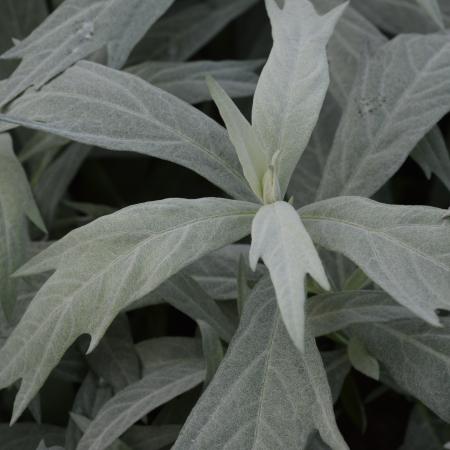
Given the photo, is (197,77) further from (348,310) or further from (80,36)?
(348,310)

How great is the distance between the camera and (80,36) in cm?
77

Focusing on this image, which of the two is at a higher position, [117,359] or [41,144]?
Result: [41,144]

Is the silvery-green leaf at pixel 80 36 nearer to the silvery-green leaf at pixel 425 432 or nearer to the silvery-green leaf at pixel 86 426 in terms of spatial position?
the silvery-green leaf at pixel 86 426

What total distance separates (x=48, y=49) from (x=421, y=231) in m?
0.43

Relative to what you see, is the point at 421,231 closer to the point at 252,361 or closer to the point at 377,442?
the point at 252,361

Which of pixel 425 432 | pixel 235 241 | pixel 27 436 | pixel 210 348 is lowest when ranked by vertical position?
pixel 425 432

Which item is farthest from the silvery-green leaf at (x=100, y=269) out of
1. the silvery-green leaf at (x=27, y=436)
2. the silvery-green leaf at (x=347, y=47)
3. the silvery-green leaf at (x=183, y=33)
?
the silvery-green leaf at (x=183, y=33)

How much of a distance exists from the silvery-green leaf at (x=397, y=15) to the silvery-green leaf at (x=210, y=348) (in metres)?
0.51

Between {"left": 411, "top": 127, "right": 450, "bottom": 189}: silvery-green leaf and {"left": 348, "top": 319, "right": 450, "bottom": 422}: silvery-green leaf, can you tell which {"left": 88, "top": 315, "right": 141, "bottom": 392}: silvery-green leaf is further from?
{"left": 411, "top": 127, "right": 450, "bottom": 189}: silvery-green leaf

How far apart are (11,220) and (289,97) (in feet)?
0.97

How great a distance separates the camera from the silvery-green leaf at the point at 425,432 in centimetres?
83

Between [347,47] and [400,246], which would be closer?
[400,246]

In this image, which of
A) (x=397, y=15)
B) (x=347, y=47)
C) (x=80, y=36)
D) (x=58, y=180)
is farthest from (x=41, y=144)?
(x=397, y=15)

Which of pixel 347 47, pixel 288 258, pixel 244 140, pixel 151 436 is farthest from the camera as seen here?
pixel 347 47
